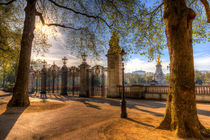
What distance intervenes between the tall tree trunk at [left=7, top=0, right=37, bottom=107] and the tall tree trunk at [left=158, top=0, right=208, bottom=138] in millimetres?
9173

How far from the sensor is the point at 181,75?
3865mm

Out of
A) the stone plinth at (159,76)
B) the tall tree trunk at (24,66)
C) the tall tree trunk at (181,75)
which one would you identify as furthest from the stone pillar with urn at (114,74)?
the stone plinth at (159,76)

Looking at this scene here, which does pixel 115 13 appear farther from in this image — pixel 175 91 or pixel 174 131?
pixel 174 131

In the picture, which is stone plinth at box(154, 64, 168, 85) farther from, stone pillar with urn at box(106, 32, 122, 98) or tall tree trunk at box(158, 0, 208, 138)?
tall tree trunk at box(158, 0, 208, 138)

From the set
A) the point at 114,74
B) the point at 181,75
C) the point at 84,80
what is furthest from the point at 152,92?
the point at 181,75

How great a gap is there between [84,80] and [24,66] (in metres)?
8.08

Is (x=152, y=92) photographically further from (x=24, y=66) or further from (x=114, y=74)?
(x=24, y=66)

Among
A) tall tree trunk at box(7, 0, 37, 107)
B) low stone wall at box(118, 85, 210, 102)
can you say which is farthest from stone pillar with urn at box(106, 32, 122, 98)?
tall tree trunk at box(7, 0, 37, 107)

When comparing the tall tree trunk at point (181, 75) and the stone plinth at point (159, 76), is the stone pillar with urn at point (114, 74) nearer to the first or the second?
the tall tree trunk at point (181, 75)

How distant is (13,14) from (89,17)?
9.04 m

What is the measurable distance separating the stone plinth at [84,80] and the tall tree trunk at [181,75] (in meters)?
12.3

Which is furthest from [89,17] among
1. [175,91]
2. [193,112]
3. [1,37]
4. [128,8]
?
[1,37]

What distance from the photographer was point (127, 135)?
3865mm

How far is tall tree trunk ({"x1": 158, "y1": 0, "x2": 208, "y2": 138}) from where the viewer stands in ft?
12.2
